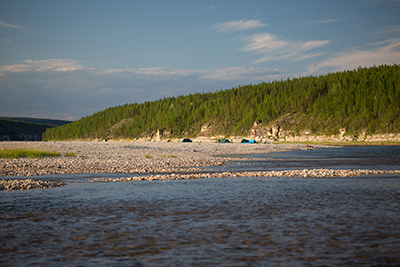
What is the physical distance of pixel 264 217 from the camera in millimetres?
11664

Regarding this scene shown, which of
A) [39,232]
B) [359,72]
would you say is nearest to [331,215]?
[39,232]

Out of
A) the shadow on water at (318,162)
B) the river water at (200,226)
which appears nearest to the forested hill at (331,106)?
the shadow on water at (318,162)

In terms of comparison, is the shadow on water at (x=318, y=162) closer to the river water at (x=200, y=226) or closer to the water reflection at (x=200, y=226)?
the river water at (x=200, y=226)

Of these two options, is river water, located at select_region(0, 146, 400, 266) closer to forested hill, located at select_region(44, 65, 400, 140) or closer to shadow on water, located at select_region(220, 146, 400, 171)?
shadow on water, located at select_region(220, 146, 400, 171)

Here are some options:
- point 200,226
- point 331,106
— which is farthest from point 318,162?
point 331,106

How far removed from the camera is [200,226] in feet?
34.4

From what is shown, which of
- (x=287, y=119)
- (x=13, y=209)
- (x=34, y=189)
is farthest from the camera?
(x=287, y=119)

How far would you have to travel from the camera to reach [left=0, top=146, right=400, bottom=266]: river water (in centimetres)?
773

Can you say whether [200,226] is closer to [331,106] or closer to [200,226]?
[200,226]

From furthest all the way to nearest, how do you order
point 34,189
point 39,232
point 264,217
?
point 34,189, point 264,217, point 39,232

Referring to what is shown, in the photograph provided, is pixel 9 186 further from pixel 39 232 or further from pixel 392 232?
pixel 392 232

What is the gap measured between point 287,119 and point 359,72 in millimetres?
46693

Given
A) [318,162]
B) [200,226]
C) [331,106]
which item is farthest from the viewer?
[331,106]

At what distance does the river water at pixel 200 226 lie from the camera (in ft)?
25.4
